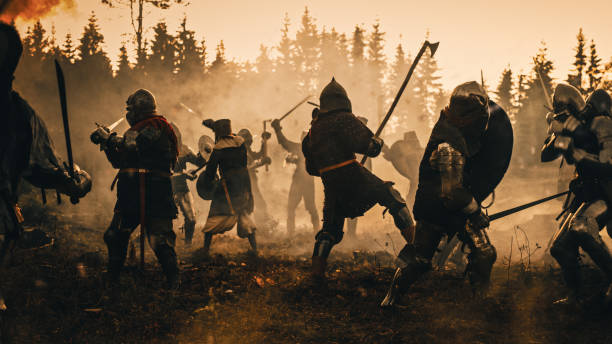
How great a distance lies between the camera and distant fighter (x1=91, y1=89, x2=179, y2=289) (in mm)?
6094

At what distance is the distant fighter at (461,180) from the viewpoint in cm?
481

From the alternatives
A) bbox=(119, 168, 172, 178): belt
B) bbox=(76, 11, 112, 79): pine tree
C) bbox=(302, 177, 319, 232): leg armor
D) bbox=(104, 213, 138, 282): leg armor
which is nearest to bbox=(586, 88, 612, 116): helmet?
bbox=(119, 168, 172, 178): belt

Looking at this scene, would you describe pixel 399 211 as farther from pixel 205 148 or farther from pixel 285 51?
pixel 285 51

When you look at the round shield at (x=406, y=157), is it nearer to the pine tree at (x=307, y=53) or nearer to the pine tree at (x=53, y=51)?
the pine tree at (x=53, y=51)

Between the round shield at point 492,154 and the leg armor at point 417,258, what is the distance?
0.66m

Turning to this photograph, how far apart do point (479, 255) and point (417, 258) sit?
63cm

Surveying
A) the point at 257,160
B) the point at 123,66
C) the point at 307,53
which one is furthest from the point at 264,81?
the point at 257,160

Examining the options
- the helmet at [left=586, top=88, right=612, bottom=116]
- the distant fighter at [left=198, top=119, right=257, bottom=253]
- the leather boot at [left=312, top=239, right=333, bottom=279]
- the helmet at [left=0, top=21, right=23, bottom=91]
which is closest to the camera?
the helmet at [left=0, top=21, right=23, bottom=91]

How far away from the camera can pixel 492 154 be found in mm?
5199

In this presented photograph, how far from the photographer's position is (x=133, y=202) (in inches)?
242

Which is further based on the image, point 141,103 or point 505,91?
point 505,91

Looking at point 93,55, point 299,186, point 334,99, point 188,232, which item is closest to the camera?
point 334,99

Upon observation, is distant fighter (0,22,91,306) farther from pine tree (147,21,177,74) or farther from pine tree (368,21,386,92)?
pine tree (368,21,386,92)

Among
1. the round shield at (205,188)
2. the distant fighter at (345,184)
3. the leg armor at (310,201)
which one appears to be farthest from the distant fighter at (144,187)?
the leg armor at (310,201)
